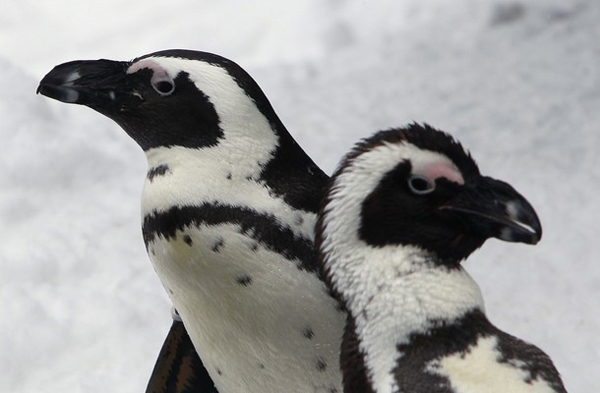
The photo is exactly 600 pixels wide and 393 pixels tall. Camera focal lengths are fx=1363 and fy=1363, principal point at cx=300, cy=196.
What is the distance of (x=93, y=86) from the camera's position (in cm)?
158

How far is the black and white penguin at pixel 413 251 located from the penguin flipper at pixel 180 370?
21.9 inches

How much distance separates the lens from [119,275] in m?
2.76

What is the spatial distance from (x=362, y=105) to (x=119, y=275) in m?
0.82

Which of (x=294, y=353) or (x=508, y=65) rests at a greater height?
(x=508, y=65)

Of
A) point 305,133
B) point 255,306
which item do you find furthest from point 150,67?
point 305,133

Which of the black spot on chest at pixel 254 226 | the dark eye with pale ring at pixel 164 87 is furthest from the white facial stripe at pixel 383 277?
the dark eye with pale ring at pixel 164 87

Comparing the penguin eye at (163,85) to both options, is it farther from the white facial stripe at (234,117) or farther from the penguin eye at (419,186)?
the penguin eye at (419,186)

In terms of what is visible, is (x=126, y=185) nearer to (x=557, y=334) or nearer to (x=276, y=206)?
(x=557, y=334)

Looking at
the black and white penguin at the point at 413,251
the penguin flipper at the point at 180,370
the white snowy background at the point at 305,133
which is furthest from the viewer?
the white snowy background at the point at 305,133

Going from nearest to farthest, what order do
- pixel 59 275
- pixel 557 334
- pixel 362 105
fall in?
pixel 557 334 < pixel 59 275 < pixel 362 105

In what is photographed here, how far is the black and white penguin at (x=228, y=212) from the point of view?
150cm

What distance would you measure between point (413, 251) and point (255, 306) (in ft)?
1.04

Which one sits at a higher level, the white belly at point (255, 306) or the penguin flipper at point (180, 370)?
the penguin flipper at point (180, 370)

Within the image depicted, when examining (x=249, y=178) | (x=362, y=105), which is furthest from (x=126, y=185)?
(x=249, y=178)
